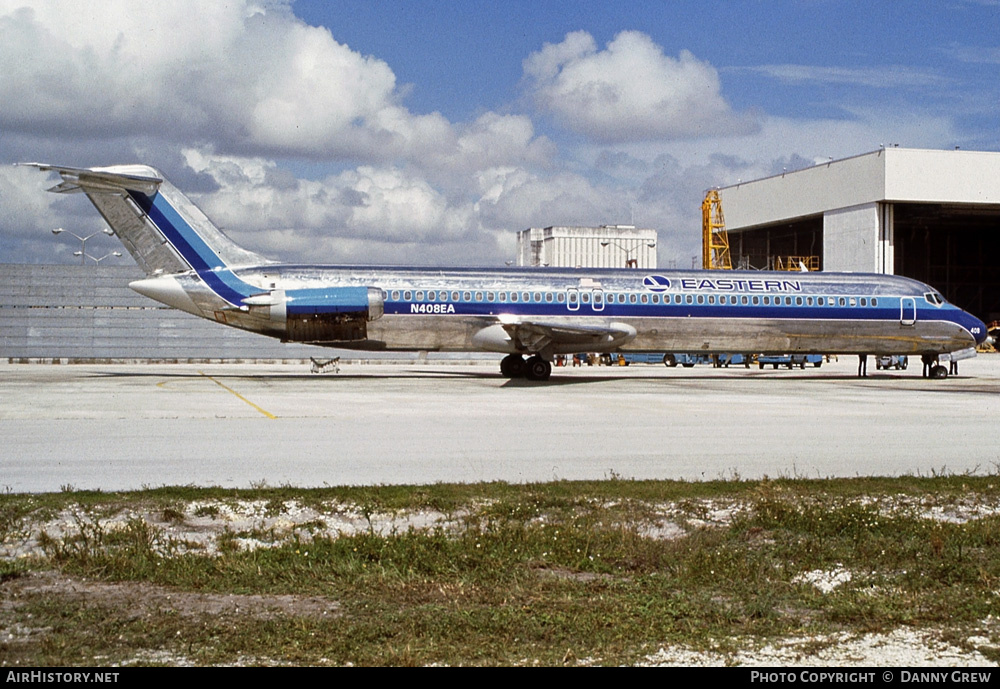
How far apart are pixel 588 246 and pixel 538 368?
93.1 m

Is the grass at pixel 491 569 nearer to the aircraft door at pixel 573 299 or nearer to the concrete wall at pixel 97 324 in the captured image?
the aircraft door at pixel 573 299

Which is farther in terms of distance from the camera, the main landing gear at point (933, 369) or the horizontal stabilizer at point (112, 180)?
the main landing gear at point (933, 369)

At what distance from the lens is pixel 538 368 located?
3212cm

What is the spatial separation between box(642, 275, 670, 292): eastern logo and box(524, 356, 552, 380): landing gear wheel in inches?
165

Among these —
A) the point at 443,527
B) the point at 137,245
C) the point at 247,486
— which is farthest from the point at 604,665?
the point at 137,245

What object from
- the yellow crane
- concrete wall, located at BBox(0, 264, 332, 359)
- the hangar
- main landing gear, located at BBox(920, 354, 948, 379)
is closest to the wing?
main landing gear, located at BBox(920, 354, 948, 379)

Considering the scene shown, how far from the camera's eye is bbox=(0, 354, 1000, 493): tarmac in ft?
40.7

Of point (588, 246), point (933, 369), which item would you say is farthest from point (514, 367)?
point (588, 246)

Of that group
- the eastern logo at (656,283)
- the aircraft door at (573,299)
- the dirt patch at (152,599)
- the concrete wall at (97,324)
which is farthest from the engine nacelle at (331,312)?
the concrete wall at (97,324)

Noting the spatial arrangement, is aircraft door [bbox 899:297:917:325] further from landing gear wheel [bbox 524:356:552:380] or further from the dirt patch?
the dirt patch

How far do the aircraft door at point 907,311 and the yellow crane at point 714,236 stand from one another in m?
46.6

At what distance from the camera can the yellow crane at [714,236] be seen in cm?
8212
